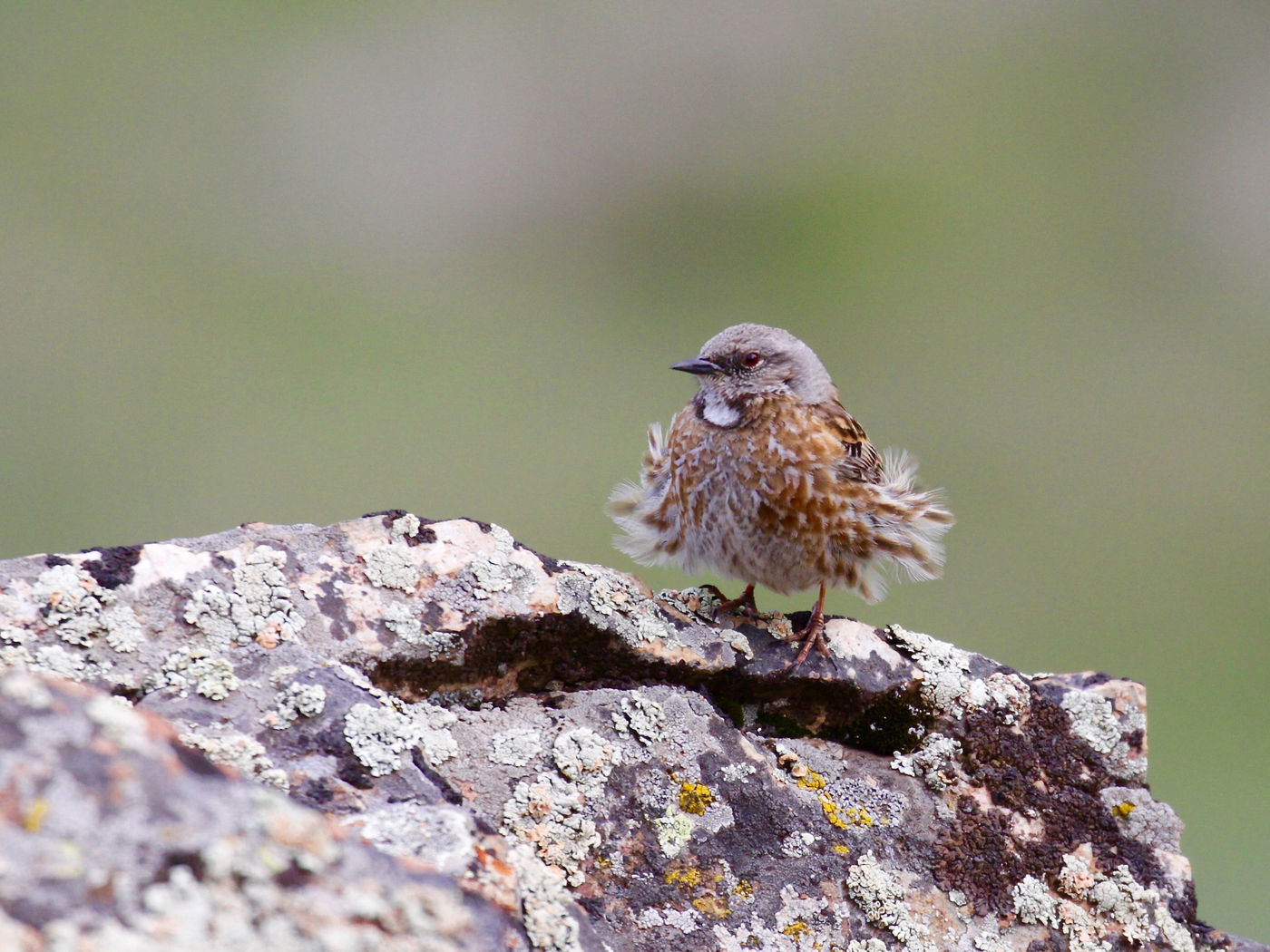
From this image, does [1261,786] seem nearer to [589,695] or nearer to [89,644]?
[589,695]

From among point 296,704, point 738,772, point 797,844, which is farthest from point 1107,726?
point 296,704

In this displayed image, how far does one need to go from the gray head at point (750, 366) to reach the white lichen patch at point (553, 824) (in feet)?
7.96

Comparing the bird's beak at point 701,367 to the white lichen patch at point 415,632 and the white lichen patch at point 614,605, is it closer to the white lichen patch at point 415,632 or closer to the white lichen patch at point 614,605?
the white lichen patch at point 614,605

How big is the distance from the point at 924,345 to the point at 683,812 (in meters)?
13.0

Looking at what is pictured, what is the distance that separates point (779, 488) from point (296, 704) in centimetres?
258

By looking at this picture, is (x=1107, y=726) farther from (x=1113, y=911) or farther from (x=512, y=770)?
(x=512, y=770)

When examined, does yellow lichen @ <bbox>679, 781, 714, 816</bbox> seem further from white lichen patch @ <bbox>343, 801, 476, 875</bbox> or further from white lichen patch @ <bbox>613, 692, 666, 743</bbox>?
white lichen patch @ <bbox>343, 801, 476, 875</bbox>

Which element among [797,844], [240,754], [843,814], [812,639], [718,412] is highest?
[718,412]

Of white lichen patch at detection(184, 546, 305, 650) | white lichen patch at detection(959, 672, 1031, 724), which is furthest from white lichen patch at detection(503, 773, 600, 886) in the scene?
white lichen patch at detection(959, 672, 1031, 724)

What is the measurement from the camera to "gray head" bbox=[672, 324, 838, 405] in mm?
5301

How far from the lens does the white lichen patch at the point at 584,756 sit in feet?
11.2

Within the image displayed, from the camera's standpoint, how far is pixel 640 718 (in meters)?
3.65

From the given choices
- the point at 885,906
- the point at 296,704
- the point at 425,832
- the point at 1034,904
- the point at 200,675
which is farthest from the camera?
the point at 1034,904

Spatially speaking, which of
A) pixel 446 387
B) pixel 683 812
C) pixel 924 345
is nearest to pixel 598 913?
pixel 683 812
